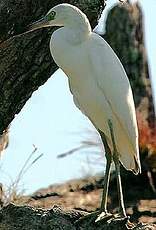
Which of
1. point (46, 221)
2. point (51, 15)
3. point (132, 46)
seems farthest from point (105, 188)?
point (132, 46)

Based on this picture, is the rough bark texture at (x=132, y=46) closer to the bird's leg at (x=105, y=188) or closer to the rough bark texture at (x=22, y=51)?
the rough bark texture at (x=22, y=51)

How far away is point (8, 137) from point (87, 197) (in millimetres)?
1982

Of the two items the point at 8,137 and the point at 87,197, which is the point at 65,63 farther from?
the point at 87,197

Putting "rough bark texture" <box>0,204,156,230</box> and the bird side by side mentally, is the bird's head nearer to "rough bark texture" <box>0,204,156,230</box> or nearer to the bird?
the bird

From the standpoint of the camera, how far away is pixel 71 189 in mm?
8945

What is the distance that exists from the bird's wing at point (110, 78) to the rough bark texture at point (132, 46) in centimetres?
390

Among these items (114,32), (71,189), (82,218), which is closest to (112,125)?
(82,218)

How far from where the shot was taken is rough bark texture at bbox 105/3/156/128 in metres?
9.58

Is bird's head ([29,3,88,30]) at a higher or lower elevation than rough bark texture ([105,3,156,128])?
higher

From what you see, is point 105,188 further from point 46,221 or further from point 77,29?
point 77,29

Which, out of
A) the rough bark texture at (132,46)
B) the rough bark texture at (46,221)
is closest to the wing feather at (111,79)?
the rough bark texture at (46,221)

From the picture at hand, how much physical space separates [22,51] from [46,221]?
1040 millimetres

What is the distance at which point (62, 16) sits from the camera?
212 inches

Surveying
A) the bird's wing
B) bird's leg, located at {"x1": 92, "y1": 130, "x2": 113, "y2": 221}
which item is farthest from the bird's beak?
bird's leg, located at {"x1": 92, "y1": 130, "x2": 113, "y2": 221}
